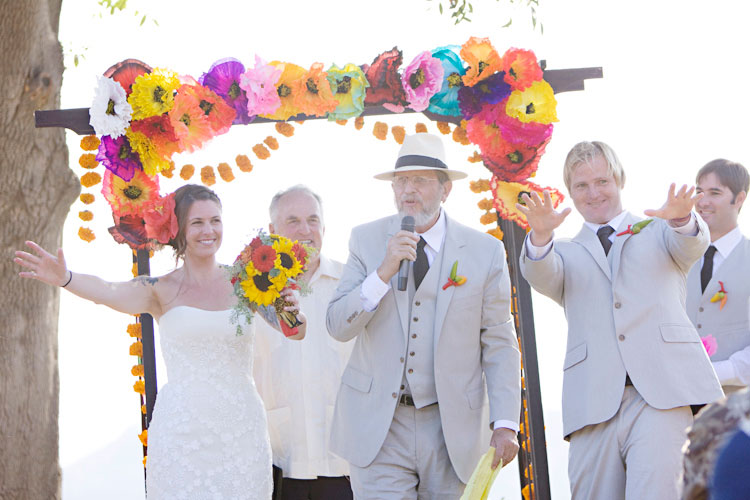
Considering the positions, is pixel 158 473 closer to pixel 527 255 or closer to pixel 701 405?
pixel 527 255

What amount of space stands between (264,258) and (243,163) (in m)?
1.71

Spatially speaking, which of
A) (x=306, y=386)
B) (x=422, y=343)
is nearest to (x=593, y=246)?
(x=422, y=343)

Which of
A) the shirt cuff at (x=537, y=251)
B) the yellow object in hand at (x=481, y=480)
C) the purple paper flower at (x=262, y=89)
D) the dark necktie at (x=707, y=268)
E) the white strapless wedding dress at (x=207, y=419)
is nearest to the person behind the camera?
the yellow object in hand at (x=481, y=480)

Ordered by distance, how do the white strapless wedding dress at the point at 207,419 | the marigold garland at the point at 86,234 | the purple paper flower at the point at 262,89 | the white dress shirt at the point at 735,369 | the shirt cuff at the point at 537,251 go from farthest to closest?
the marigold garland at the point at 86,234, the purple paper flower at the point at 262,89, the white dress shirt at the point at 735,369, the white strapless wedding dress at the point at 207,419, the shirt cuff at the point at 537,251

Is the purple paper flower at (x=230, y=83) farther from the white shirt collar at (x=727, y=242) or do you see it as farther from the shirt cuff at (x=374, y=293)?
the white shirt collar at (x=727, y=242)

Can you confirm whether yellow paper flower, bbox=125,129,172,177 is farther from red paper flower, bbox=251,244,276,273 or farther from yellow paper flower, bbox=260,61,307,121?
red paper flower, bbox=251,244,276,273

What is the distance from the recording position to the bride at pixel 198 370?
4773mm

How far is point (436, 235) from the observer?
16.2ft

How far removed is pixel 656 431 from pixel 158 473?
2482 millimetres

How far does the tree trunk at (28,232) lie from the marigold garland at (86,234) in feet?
3.35

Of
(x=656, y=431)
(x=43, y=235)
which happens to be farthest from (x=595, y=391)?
(x=43, y=235)

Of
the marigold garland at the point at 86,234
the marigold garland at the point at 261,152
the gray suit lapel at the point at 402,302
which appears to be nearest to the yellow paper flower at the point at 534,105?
the gray suit lapel at the point at 402,302

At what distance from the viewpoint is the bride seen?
4773 mm

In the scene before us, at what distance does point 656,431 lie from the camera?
419cm
